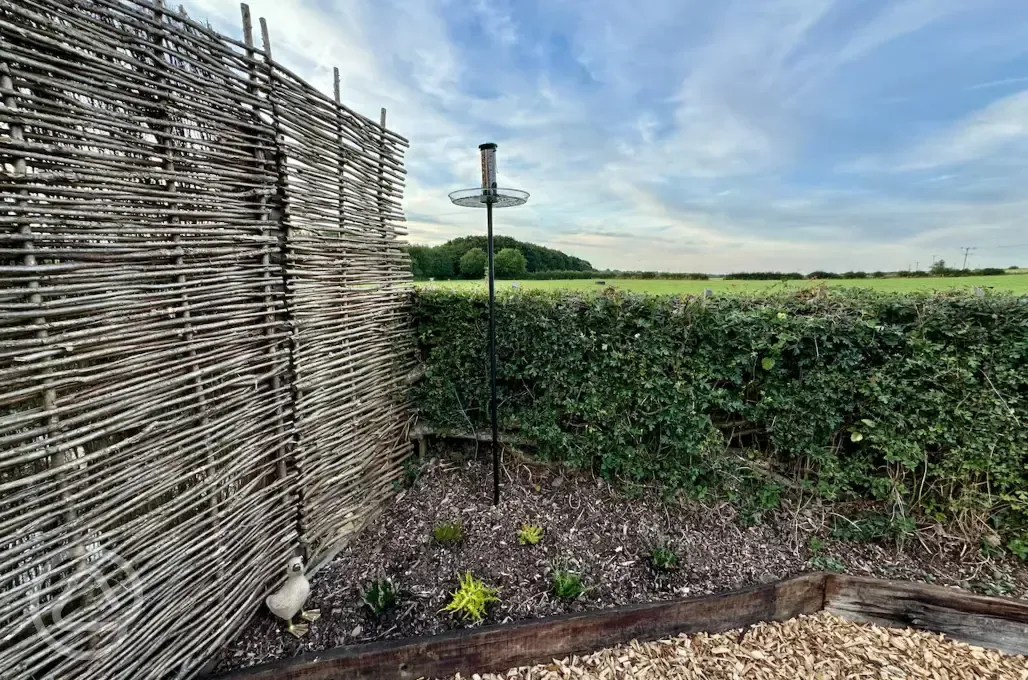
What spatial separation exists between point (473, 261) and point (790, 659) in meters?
4.28

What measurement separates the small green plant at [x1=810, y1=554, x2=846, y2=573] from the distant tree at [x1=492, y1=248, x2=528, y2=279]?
3.43m

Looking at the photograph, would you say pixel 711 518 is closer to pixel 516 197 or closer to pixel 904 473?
pixel 904 473

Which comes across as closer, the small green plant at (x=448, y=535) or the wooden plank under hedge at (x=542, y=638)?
the wooden plank under hedge at (x=542, y=638)

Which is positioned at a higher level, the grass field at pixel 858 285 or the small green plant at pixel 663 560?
the grass field at pixel 858 285

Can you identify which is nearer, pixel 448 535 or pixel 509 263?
pixel 448 535

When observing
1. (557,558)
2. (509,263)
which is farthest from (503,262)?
(557,558)

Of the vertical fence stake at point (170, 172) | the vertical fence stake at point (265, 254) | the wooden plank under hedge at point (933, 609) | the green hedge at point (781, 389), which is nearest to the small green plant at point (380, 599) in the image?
the vertical fence stake at point (265, 254)

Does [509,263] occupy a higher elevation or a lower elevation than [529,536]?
higher

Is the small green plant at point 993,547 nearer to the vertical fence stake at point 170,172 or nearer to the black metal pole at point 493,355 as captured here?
the black metal pole at point 493,355

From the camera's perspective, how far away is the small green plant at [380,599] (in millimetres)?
2414

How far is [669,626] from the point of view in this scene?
2396mm

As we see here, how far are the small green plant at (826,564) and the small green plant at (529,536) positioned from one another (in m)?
1.87
